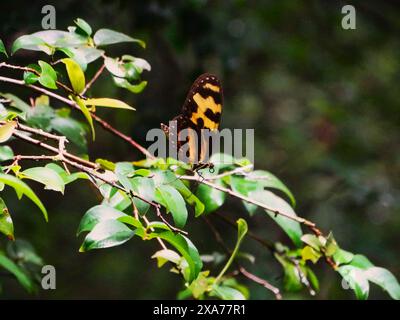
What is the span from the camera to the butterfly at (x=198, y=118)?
3.10 feet

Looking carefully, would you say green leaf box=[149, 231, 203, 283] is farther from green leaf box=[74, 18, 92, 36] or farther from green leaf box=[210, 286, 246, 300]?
green leaf box=[74, 18, 92, 36]

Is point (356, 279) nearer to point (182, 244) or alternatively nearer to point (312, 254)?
point (312, 254)

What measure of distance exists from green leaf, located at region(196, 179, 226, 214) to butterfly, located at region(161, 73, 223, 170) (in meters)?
0.11

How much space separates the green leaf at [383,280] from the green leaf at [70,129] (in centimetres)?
59

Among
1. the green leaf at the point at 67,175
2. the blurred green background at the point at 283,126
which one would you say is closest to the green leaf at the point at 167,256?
the green leaf at the point at 67,175

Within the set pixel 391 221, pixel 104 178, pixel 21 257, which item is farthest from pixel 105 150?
pixel 104 178

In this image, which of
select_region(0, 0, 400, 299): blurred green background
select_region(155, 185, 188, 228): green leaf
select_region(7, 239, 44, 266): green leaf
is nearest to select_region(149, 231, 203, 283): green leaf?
select_region(155, 185, 188, 228): green leaf

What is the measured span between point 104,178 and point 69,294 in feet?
7.54

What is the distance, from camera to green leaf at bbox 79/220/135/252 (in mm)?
775

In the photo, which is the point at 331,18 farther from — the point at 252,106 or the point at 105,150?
the point at 105,150

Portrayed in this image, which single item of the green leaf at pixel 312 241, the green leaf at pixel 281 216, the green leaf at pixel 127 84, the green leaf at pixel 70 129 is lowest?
the green leaf at pixel 312 241

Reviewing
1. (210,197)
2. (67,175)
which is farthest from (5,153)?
(210,197)

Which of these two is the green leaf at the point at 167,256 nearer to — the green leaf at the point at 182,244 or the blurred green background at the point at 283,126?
the green leaf at the point at 182,244

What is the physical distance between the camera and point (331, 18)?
2.80m
